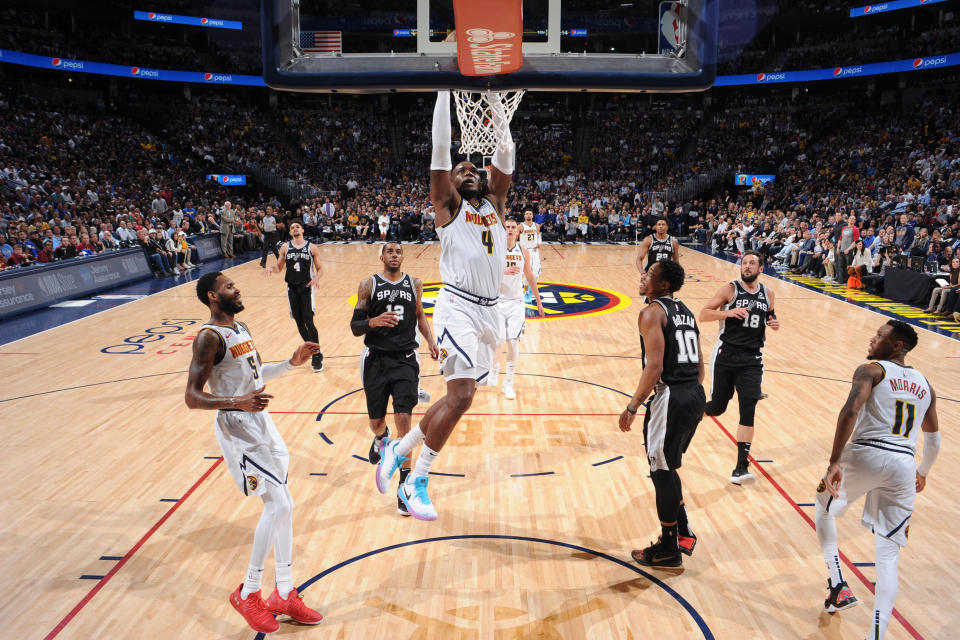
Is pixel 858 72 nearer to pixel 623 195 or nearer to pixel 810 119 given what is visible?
pixel 810 119

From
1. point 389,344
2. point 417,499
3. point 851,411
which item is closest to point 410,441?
point 417,499

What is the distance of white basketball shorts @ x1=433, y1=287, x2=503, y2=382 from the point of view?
4328mm

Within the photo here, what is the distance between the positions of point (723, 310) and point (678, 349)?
177cm

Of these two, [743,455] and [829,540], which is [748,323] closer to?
[743,455]

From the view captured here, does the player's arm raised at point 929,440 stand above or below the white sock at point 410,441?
above

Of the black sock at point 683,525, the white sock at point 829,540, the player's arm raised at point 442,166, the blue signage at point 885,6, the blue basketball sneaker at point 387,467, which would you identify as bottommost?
the black sock at point 683,525

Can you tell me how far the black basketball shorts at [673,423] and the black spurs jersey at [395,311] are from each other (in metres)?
2.32

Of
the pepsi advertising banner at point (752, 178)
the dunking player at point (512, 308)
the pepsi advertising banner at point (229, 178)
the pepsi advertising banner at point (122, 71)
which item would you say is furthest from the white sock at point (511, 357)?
the pepsi advertising banner at point (229, 178)

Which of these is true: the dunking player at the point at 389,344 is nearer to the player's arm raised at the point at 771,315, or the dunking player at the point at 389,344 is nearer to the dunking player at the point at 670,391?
the dunking player at the point at 670,391

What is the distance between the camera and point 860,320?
40.4 feet

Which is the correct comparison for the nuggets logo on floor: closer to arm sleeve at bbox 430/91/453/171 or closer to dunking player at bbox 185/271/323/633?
arm sleeve at bbox 430/91/453/171

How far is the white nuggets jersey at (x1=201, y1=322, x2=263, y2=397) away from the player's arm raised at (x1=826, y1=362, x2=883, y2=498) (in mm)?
3270

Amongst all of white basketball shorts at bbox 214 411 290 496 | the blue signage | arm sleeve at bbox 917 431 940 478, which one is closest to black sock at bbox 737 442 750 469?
arm sleeve at bbox 917 431 940 478

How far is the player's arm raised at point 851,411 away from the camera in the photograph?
360 centimetres
